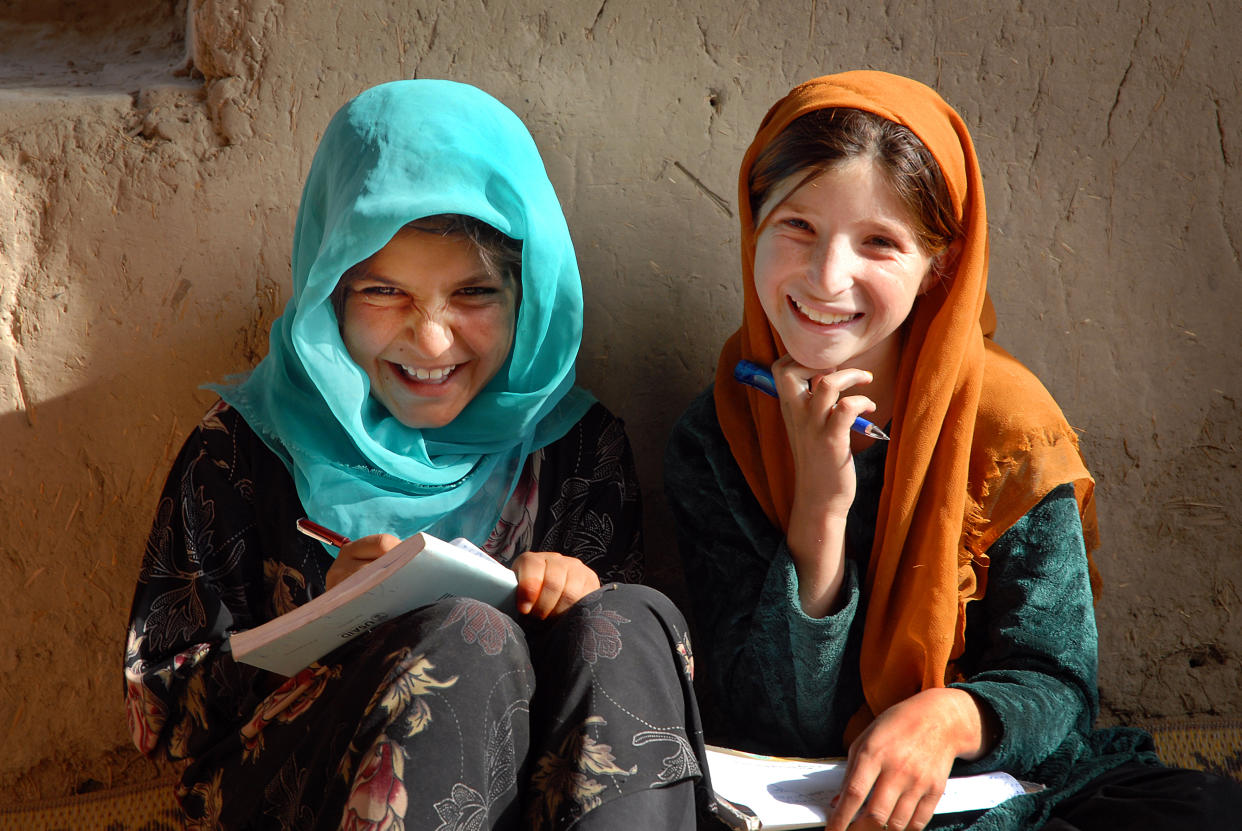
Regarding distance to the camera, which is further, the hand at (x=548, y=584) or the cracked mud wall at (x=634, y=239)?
the cracked mud wall at (x=634, y=239)

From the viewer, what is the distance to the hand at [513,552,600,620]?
58.6 inches

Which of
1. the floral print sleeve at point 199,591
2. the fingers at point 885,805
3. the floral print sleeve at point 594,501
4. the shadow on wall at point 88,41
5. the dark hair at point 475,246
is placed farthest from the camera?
the shadow on wall at point 88,41

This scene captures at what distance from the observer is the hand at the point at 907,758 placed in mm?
1514

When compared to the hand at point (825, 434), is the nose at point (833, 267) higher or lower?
higher

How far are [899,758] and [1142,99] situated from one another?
144 cm

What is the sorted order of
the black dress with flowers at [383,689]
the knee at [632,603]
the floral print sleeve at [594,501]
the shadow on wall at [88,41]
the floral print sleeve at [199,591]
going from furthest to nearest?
the shadow on wall at [88,41] → the floral print sleeve at [594,501] → the floral print sleeve at [199,591] → the knee at [632,603] → the black dress with flowers at [383,689]

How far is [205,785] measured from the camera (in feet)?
5.05

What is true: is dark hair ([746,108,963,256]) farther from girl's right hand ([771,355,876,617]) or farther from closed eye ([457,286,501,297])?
closed eye ([457,286,501,297])

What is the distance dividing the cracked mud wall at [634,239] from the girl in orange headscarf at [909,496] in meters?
0.42

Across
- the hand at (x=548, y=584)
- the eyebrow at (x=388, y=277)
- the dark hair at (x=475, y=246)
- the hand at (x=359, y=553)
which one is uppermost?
the dark hair at (x=475, y=246)

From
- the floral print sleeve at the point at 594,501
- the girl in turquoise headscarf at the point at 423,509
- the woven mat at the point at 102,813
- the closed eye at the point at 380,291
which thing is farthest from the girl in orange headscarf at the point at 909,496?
the woven mat at the point at 102,813

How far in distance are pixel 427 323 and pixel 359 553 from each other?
1.28 ft

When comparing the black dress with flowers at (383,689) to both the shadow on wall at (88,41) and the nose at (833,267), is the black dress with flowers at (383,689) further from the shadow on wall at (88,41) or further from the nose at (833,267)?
the shadow on wall at (88,41)

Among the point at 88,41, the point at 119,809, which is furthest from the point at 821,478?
the point at 88,41
